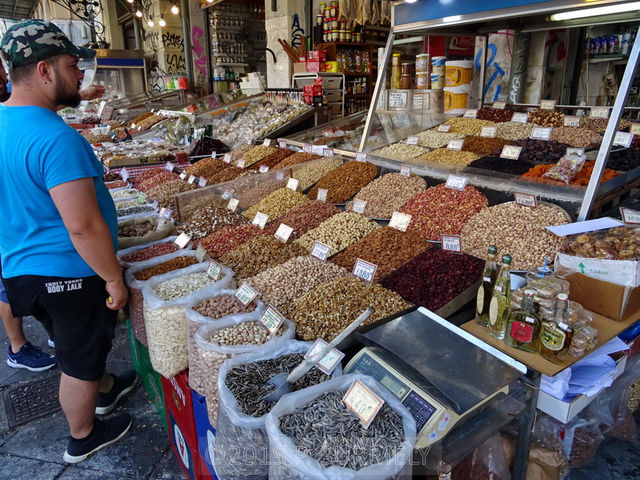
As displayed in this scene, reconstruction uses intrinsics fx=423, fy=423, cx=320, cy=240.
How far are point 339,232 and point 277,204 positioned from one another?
74 centimetres

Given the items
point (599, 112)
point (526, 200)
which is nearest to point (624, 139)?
point (599, 112)

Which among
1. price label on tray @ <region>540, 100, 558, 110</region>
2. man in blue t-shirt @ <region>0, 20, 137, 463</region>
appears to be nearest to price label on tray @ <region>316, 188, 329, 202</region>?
man in blue t-shirt @ <region>0, 20, 137, 463</region>

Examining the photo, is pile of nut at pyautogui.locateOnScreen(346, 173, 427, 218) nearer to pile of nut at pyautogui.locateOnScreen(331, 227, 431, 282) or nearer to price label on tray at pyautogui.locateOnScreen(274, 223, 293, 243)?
pile of nut at pyautogui.locateOnScreen(331, 227, 431, 282)

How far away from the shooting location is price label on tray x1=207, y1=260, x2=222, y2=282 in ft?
6.57

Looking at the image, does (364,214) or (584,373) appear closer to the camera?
(584,373)

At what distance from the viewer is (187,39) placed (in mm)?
9984

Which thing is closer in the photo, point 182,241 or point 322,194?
point 182,241

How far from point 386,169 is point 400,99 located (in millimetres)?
1030

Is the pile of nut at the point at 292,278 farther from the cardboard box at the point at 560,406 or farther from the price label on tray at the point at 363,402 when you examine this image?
the cardboard box at the point at 560,406

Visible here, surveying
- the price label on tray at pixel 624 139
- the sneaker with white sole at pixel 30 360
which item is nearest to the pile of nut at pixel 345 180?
the price label on tray at pixel 624 139

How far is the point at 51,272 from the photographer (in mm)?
1705

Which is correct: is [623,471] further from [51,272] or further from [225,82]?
[225,82]

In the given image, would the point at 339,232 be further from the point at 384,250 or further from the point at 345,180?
the point at 345,180

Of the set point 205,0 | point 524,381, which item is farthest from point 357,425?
point 205,0
